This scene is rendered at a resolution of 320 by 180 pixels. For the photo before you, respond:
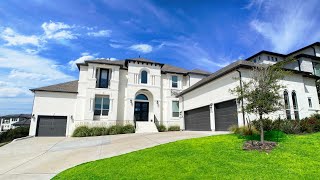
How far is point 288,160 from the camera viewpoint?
6.77 meters

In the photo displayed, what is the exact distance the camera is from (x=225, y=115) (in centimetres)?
1569

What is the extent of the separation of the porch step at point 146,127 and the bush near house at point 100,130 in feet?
3.07

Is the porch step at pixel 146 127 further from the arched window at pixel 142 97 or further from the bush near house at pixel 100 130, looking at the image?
the arched window at pixel 142 97

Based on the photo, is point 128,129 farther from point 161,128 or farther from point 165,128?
point 165,128

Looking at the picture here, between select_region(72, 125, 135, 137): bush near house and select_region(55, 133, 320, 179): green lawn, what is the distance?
13.4 metres

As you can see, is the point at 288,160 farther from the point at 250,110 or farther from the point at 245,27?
the point at 245,27

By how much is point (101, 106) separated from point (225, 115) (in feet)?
49.1

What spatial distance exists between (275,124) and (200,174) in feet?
29.5

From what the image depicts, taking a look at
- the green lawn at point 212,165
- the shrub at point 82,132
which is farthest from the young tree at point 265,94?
the shrub at point 82,132

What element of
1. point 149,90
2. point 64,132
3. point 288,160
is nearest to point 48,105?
point 64,132

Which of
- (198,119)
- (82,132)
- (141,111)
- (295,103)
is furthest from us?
(141,111)

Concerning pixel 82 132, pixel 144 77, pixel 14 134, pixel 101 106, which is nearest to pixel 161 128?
pixel 144 77

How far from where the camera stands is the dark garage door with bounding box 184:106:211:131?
1846cm

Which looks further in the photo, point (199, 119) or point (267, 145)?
point (199, 119)
